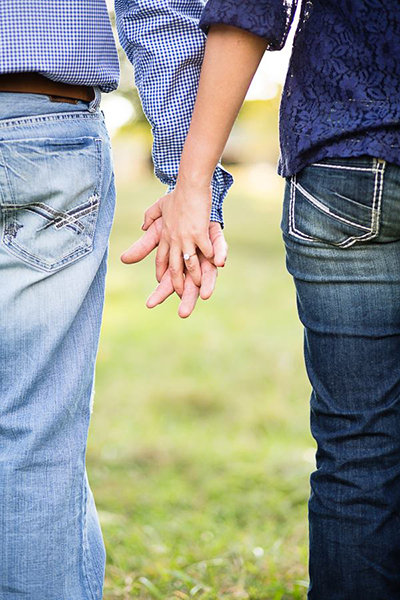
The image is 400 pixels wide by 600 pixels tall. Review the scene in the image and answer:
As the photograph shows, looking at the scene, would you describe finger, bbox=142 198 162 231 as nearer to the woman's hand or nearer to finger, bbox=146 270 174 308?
the woman's hand

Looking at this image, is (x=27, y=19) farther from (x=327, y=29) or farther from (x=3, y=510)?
(x=3, y=510)

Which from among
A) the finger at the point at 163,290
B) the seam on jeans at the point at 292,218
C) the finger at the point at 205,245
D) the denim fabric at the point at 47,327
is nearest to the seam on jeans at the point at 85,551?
the denim fabric at the point at 47,327

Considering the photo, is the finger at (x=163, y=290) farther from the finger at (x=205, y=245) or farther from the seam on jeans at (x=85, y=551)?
the seam on jeans at (x=85, y=551)

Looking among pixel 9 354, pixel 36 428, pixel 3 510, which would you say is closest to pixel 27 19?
pixel 9 354

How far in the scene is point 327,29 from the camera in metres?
1.27

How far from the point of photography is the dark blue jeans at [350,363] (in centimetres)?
133

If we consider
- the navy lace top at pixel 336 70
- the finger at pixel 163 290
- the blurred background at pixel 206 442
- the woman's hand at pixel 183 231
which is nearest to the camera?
the navy lace top at pixel 336 70

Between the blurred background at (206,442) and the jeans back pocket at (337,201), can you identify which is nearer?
the jeans back pocket at (337,201)

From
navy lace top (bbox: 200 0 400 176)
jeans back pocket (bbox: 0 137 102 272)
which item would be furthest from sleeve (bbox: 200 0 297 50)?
jeans back pocket (bbox: 0 137 102 272)

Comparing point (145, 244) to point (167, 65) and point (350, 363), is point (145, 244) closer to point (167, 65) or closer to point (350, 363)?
point (167, 65)

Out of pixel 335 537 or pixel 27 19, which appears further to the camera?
pixel 335 537

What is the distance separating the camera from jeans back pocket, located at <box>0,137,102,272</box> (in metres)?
1.32

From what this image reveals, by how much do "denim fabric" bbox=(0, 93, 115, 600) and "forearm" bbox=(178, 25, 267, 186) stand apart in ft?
0.54

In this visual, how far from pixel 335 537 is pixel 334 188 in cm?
60
